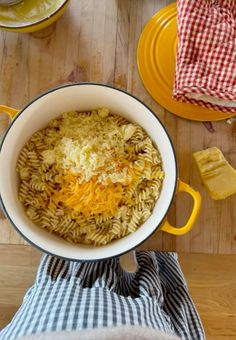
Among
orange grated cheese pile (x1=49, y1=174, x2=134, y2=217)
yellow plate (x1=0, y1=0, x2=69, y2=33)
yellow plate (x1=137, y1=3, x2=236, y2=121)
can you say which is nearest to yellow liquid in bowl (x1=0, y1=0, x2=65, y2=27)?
yellow plate (x1=0, y1=0, x2=69, y2=33)

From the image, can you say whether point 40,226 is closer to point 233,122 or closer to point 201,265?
point 233,122

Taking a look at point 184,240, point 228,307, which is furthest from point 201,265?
point 184,240

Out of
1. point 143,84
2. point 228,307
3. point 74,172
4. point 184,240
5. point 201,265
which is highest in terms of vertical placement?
point 143,84

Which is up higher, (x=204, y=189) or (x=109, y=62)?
(x=109, y=62)

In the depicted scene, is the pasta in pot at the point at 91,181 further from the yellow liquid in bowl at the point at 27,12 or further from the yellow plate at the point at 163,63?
the yellow liquid in bowl at the point at 27,12

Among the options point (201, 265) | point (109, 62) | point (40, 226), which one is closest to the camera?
point (40, 226)

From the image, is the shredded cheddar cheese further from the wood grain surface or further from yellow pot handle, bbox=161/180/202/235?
the wood grain surface
